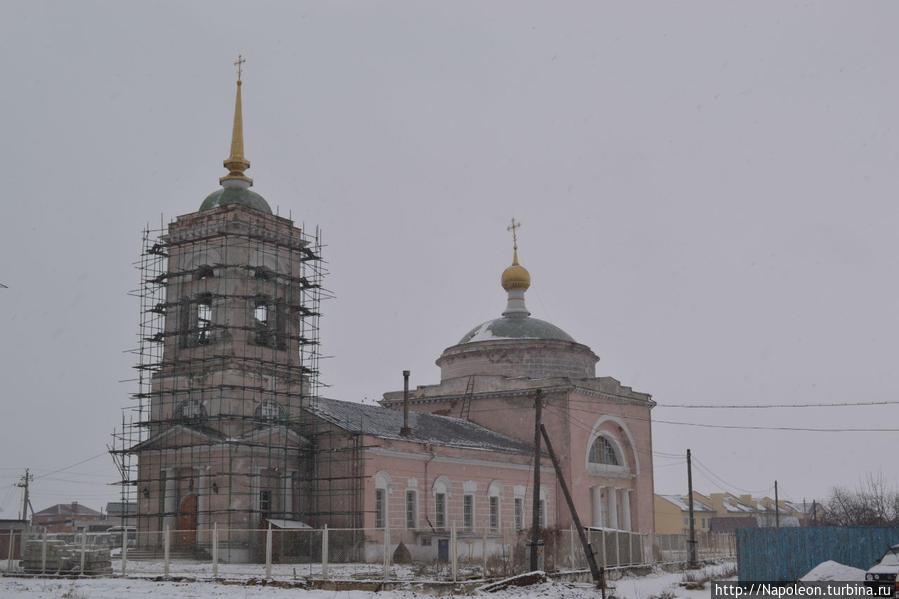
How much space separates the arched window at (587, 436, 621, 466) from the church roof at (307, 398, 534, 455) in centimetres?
348

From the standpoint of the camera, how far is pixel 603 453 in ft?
158

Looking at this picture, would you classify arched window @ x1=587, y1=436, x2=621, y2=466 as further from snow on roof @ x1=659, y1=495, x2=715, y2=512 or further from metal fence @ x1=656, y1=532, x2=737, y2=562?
snow on roof @ x1=659, y1=495, x2=715, y2=512

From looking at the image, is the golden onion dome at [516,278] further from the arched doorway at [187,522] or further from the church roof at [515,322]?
the arched doorway at [187,522]

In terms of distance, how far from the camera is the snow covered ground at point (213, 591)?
22.1 metres

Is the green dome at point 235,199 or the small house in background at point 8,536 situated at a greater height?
the green dome at point 235,199

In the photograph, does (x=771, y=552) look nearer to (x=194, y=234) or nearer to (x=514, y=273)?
(x=194, y=234)

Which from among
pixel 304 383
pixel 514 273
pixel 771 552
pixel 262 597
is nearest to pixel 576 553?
pixel 771 552

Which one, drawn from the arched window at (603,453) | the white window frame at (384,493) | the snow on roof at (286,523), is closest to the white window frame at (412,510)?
the white window frame at (384,493)

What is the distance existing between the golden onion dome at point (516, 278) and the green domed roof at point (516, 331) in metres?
2.06

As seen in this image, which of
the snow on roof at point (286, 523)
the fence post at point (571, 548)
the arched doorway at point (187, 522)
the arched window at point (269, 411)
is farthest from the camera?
the arched window at point (269, 411)

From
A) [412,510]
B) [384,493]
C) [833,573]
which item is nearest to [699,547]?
[412,510]

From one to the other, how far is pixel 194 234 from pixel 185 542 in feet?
34.6

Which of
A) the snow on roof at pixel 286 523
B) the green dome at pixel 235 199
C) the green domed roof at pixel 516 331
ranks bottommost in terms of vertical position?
the snow on roof at pixel 286 523

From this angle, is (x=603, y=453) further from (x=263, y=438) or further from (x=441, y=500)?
(x=263, y=438)
